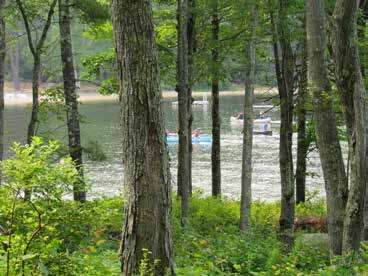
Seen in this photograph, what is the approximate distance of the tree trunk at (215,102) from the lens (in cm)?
1503

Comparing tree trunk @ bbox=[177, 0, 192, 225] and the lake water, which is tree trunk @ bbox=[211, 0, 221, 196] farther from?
the lake water

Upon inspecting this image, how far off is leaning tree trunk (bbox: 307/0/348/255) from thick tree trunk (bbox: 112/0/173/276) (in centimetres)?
286

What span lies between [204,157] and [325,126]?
92.2 feet

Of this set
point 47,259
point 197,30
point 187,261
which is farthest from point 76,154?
point 47,259

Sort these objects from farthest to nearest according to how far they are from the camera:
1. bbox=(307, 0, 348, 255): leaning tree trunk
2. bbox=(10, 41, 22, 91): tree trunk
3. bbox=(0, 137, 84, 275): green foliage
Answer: bbox=(10, 41, 22, 91): tree trunk
bbox=(307, 0, 348, 255): leaning tree trunk
bbox=(0, 137, 84, 275): green foliage

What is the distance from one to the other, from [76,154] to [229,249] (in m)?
6.07

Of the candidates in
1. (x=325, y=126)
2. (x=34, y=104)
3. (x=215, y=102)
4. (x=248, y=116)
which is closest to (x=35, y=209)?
(x=325, y=126)

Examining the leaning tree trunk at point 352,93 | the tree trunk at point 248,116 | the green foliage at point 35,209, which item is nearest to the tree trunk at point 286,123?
the tree trunk at point 248,116

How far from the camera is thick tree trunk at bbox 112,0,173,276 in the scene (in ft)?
17.1

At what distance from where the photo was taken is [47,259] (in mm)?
4246

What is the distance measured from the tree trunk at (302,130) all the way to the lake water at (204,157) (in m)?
0.53

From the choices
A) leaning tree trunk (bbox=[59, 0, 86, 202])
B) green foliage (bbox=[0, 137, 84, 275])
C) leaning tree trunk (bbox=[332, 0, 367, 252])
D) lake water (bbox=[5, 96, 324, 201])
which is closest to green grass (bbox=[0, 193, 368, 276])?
green foliage (bbox=[0, 137, 84, 275])

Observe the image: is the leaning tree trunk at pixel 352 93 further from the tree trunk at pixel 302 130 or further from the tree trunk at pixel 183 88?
the tree trunk at pixel 302 130

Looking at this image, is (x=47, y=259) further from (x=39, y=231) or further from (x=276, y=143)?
(x=276, y=143)
